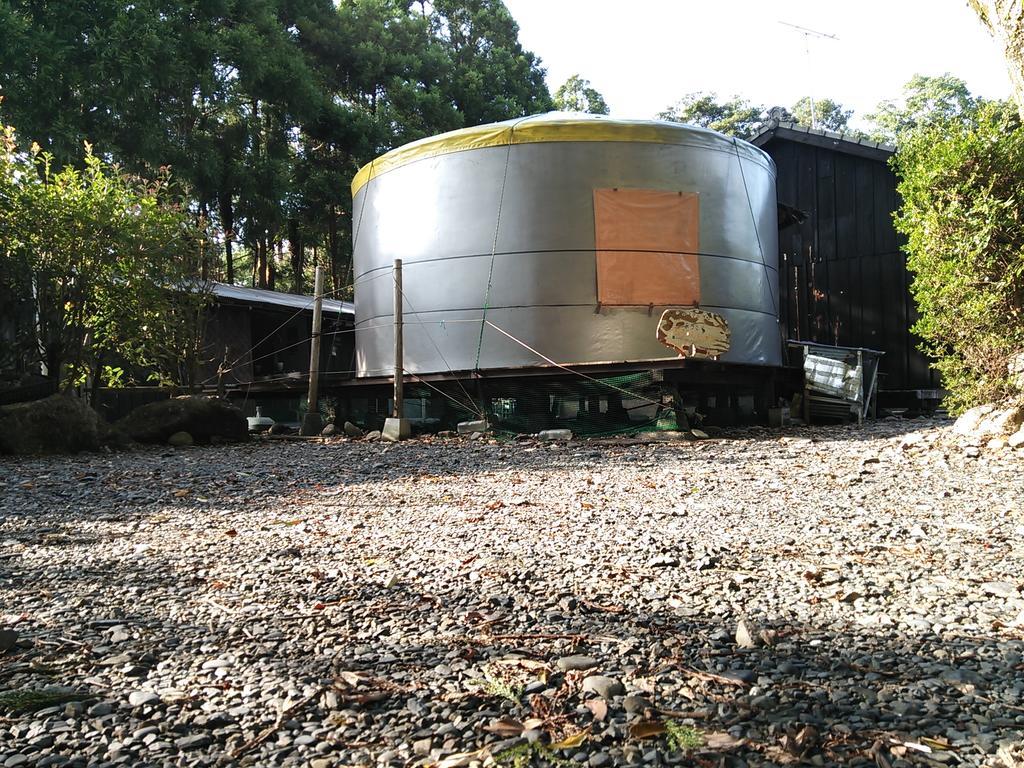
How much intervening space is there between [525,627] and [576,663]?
0.31 m

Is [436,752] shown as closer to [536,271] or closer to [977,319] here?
[977,319]

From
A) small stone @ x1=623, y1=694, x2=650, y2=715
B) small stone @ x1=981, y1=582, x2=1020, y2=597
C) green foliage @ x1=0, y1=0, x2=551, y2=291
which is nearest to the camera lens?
small stone @ x1=623, y1=694, x2=650, y2=715

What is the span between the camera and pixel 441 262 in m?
9.14

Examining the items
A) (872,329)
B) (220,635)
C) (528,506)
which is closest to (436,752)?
(220,635)

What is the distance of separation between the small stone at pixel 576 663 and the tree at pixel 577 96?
30795mm

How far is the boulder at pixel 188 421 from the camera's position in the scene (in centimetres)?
800

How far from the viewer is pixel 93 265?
26.6 feet

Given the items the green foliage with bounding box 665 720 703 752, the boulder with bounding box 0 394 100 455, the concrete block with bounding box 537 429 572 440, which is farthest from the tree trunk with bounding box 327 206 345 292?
the green foliage with bounding box 665 720 703 752

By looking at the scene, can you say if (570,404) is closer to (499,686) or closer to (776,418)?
(776,418)

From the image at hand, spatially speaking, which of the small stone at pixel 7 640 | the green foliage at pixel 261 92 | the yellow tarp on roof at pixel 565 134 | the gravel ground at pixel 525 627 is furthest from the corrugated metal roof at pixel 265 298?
the small stone at pixel 7 640

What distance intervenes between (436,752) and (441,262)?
803 centimetres

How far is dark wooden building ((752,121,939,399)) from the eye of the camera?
1181 centimetres

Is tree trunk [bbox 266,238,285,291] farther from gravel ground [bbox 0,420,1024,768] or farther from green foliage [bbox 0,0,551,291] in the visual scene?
gravel ground [bbox 0,420,1024,768]

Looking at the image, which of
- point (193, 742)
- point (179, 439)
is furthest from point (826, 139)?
point (193, 742)
